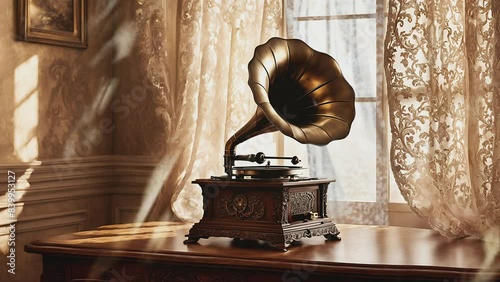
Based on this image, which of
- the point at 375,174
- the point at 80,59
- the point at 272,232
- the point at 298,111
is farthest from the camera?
the point at 80,59

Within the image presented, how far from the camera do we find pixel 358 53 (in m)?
3.63

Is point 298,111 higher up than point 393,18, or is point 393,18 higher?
point 393,18

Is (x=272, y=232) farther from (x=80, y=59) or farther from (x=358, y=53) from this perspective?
(x=80, y=59)

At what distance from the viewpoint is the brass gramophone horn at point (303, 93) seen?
3074 millimetres

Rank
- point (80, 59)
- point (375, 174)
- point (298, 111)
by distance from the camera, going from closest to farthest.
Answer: point (298, 111), point (375, 174), point (80, 59)

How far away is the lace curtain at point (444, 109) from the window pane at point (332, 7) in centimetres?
36

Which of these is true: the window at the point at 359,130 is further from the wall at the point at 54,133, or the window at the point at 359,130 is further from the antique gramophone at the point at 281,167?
the wall at the point at 54,133

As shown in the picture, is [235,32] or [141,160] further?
[141,160]

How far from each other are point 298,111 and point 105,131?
135cm

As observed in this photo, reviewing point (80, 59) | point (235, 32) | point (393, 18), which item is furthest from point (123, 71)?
point (393, 18)

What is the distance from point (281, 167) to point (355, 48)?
2.78 feet

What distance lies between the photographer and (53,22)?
12.3 ft

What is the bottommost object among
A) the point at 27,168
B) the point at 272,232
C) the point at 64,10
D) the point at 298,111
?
the point at 272,232

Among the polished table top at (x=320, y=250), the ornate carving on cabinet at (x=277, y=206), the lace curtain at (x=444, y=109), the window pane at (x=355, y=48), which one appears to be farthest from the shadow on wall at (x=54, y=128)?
the lace curtain at (x=444, y=109)
